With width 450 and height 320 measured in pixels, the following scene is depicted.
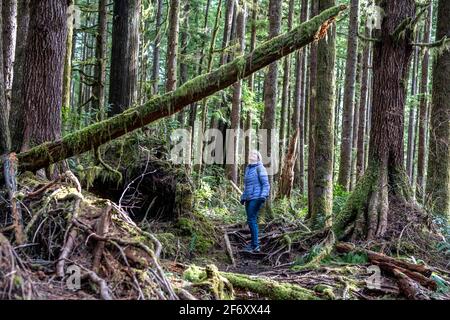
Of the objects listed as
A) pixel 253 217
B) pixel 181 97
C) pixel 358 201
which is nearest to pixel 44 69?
pixel 181 97

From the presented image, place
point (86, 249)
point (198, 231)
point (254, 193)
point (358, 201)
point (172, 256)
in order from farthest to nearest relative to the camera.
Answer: point (254, 193), point (198, 231), point (358, 201), point (172, 256), point (86, 249)

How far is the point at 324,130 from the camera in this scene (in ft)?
36.3

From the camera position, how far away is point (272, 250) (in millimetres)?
9977

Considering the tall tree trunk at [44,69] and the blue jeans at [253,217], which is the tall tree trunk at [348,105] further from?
the tall tree trunk at [44,69]

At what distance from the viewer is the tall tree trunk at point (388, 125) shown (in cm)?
909

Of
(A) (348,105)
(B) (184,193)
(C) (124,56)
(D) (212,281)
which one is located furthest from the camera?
Result: (A) (348,105)

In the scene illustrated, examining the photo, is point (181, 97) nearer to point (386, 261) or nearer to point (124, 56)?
point (386, 261)

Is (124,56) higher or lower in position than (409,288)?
higher

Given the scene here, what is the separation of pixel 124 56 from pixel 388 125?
6386 millimetres

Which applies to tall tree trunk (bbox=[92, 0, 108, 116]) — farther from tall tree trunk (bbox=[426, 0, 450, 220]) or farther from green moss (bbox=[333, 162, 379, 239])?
tall tree trunk (bbox=[426, 0, 450, 220])

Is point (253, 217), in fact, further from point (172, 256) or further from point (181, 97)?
point (181, 97)

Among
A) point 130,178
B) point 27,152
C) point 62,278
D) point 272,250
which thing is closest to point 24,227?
point 62,278

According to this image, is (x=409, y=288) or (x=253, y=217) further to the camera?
(x=253, y=217)

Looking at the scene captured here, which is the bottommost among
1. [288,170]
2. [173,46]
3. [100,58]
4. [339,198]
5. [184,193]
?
[339,198]
